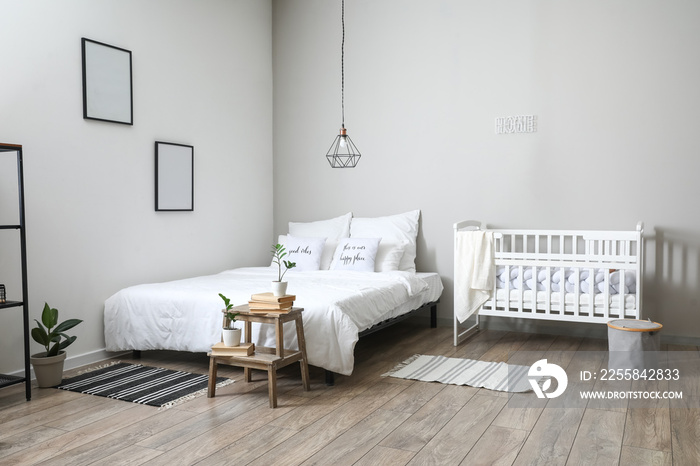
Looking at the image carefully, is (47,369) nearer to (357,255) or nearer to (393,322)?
(393,322)

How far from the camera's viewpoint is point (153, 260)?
412 centimetres

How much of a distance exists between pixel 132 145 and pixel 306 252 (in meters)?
1.48

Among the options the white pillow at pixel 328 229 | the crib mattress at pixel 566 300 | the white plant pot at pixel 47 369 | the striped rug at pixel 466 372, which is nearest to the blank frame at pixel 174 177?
the white pillow at pixel 328 229

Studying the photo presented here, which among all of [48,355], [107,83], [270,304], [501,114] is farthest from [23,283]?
[501,114]

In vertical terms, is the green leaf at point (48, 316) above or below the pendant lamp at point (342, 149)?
below

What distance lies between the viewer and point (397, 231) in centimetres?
468

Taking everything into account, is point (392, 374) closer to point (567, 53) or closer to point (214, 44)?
point (567, 53)

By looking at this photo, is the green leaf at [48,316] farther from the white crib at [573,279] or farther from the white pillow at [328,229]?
the white crib at [573,279]

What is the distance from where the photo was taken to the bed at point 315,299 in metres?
3.12

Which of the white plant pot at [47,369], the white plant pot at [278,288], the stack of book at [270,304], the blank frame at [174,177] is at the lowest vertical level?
the white plant pot at [47,369]

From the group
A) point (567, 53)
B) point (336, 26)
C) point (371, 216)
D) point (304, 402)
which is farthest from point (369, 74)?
point (304, 402)

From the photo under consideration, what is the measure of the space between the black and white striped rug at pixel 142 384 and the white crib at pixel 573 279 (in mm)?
1791

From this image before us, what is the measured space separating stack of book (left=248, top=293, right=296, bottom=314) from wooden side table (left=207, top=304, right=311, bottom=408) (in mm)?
25

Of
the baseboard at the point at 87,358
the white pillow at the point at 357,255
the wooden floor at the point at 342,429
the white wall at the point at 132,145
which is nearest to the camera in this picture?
the wooden floor at the point at 342,429
